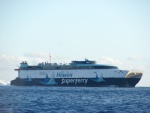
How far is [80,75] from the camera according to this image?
126312mm

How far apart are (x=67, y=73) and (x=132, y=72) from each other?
758 inches

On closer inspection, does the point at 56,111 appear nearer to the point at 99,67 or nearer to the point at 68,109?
the point at 68,109

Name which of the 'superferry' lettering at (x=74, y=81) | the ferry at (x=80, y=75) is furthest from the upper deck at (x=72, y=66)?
the 'superferry' lettering at (x=74, y=81)

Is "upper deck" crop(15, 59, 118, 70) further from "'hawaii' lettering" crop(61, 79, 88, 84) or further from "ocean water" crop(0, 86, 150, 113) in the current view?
"ocean water" crop(0, 86, 150, 113)

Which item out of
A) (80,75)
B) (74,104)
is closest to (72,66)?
(80,75)

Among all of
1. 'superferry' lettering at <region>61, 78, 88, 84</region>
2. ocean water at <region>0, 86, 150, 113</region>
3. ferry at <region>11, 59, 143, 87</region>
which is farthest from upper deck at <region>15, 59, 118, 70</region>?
ocean water at <region>0, 86, 150, 113</region>

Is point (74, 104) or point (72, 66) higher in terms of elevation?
point (72, 66)

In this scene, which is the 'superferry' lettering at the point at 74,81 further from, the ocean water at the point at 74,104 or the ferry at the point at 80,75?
the ocean water at the point at 74,104

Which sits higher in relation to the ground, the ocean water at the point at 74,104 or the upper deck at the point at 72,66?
the upper deck at the point at 72,66

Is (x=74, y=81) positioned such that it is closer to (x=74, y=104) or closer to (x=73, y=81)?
(x=73, y=81)

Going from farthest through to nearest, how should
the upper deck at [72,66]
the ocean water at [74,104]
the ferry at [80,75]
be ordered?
the upper deck at [72,66] < the ferry at [80,75] < the ocean water at [74,104]

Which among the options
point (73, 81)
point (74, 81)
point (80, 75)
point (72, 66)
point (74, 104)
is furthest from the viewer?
point (72, 66)

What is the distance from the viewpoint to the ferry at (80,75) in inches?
4862

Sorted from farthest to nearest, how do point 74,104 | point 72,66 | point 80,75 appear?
point 72,66
point 80,75
point 74,104
